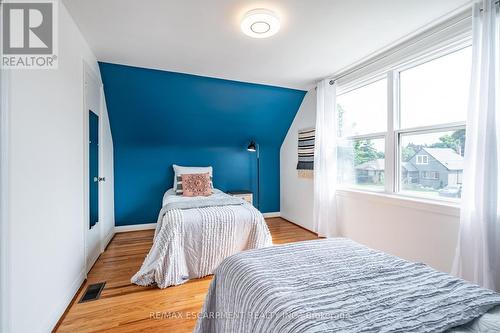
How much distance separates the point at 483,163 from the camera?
1573mm

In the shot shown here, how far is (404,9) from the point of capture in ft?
5.66

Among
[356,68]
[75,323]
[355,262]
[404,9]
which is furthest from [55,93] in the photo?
[356,68]

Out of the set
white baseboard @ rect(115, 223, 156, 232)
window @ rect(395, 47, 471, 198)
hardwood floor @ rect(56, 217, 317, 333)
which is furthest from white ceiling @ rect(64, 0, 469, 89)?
white baseboard @ rect(115, 223, 156, 232)

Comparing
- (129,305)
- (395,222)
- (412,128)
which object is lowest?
(129,305)

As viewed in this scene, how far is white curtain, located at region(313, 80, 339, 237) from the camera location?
3037 mm

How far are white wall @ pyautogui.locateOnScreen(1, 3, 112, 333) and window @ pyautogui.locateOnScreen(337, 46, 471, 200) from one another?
3062 millimetres

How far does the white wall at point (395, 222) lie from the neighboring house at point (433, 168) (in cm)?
25

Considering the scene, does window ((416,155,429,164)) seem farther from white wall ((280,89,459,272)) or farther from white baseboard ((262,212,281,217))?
white baseboard ((262,212,281,217))

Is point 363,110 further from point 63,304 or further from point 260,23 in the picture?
point 63,304

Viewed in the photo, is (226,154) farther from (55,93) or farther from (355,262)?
(355,262)

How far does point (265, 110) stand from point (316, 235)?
226 cm

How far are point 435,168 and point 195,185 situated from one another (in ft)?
9.79

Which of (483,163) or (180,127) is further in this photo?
(180,127)

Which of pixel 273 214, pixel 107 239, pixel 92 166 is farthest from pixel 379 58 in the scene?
pixel 107 239
